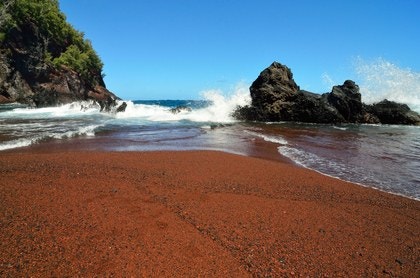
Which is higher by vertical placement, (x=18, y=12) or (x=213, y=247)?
(x=18, y=12)

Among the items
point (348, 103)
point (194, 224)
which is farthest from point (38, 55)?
point (194, 224)

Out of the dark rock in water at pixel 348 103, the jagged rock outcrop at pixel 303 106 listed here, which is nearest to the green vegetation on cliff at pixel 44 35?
the jagged rock outcrop at pixel 303 106

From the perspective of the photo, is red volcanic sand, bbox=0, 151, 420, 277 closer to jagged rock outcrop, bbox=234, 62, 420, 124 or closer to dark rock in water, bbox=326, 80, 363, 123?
jagged rock outcrop, bbox=234, 62, 420, 124

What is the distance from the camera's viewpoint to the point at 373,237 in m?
3.79

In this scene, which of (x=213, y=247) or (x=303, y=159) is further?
(x=303, y=159)

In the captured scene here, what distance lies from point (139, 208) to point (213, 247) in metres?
1.34

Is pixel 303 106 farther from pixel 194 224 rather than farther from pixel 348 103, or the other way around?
pixel 194 224

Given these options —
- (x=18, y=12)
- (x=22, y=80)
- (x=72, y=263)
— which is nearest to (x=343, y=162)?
(x=72, y=263)

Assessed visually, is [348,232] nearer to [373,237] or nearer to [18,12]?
[373,237]

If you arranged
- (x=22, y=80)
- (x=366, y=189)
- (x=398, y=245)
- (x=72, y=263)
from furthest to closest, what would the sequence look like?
(x=22, y=80), (x=366, y=189), (x=398, y=245), (x=72, y=263)

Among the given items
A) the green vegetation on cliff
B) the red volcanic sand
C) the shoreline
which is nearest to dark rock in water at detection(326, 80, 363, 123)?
the shoreline

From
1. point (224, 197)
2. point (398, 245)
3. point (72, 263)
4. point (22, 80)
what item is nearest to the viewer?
point (72, 263)

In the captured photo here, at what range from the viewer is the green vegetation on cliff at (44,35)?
1877 inches

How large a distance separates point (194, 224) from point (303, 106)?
22.7m
